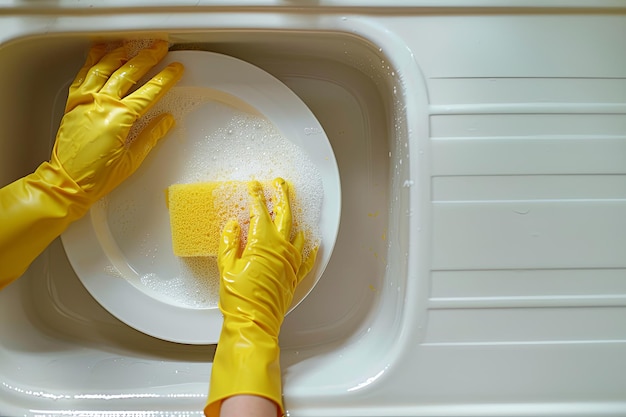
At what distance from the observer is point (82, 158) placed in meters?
0.93

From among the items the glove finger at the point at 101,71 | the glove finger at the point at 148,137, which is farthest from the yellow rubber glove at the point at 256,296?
the glove finger at the point at 101,71

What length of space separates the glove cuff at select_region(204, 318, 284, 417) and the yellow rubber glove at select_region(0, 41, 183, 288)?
1.13 feet

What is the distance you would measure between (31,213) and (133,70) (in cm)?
30

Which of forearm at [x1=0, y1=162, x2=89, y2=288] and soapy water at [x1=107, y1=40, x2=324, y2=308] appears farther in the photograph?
soapy water at [x1=107, y1=40, x2=324, y2=308]

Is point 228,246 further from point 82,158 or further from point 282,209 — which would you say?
point 82,158

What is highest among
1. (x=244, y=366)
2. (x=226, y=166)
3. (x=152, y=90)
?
(x=152, y=90)

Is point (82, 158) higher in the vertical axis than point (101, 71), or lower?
lower

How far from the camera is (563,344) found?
0.88 m

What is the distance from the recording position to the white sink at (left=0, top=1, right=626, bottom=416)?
0.88 metres

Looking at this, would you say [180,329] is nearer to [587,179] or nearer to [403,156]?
[403,156]

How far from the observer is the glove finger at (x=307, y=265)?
982mm

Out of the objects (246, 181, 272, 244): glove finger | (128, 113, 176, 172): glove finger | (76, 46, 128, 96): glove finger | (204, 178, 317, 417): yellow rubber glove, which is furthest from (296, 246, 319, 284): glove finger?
(76, 46, 128, 96): glove finger

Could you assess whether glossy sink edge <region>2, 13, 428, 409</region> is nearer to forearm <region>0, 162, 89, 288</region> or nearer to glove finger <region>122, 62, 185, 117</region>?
glove finger <region>122, 62, 185, 117</region>

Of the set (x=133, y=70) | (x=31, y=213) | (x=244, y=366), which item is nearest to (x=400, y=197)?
(x=244, y=366)
